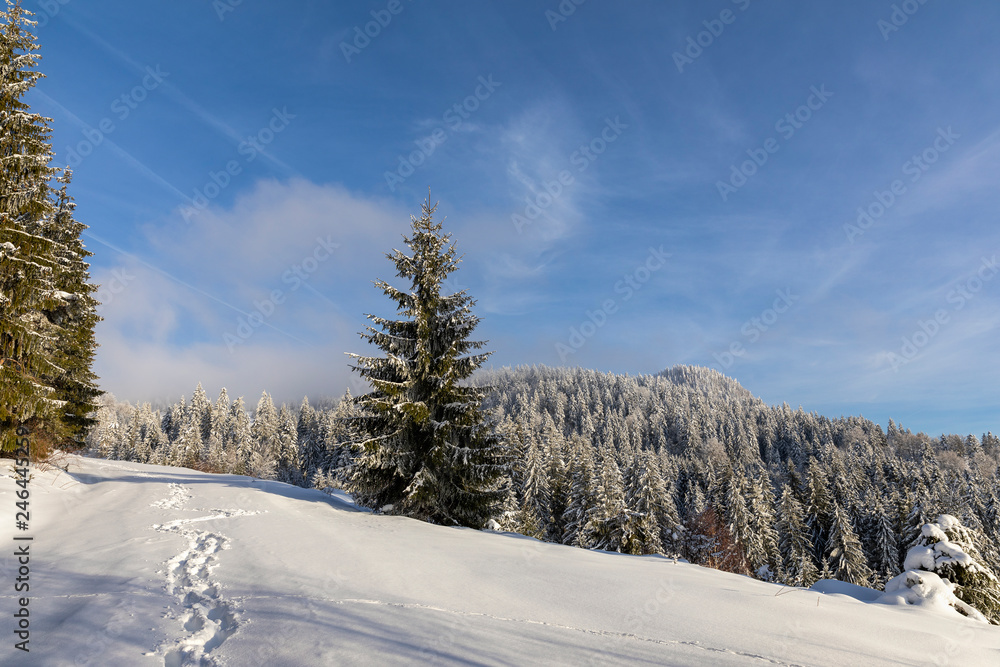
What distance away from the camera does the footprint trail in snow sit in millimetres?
4383

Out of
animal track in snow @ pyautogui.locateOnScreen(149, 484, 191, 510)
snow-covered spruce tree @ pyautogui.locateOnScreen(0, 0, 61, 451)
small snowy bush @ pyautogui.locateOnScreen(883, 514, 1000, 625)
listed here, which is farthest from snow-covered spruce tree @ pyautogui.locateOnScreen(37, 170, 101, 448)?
small snowy bush @ pyautogui.locateOnScreen(883, 514, 1000, 625)

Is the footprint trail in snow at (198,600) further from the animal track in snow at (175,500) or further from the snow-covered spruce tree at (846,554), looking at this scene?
the snow-covered spruce tree at (846,554)

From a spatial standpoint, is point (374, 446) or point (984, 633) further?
point (374, 446)

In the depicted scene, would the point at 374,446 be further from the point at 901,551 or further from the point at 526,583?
the point at 901,551

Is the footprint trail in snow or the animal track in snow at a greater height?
the footprint trail in snow

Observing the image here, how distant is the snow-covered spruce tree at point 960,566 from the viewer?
8.20 metres

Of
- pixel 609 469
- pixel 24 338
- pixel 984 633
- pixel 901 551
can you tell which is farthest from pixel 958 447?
pixel 24 338

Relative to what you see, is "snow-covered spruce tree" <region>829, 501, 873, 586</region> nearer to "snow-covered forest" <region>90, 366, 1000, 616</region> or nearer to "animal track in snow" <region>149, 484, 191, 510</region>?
"snow-covered forest" <region>90, 366, 1000, 616</region>

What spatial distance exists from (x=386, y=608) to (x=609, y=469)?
31789 millimetres

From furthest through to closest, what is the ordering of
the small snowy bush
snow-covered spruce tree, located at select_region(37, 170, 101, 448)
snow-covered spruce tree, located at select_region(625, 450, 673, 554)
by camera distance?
snow-covered spruce tree, located at select_region(625, 450, 673, 554) → snow-covered spruce tree, located at select_region(37, 170, 101, 448) → the small snowy bush

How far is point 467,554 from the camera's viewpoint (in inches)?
336

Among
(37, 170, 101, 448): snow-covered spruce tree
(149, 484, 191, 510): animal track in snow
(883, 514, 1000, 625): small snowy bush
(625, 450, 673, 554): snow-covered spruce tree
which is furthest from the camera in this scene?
(625, 450, 673, 554): snow-covered spruce tree

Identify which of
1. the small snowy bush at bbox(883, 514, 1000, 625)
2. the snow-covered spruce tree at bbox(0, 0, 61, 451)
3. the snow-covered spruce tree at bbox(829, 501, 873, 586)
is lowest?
the snow-covered spruce tree at bbox(829, 501, 873, 586)

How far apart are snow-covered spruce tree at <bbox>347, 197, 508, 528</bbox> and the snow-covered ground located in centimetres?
424
